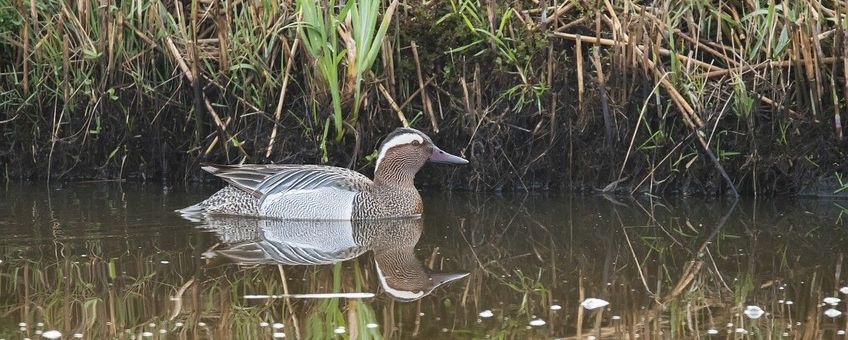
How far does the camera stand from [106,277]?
6.45 m

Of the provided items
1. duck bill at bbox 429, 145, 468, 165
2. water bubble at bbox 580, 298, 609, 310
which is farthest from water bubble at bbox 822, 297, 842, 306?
duck bill at bbox 429, 145, 468, 165

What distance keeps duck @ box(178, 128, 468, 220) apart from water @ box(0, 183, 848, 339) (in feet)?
0.59

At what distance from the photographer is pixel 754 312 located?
5664 mm

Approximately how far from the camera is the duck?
862cm

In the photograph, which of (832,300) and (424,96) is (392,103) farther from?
(832,300)

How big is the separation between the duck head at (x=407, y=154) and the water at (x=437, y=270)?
34 cm

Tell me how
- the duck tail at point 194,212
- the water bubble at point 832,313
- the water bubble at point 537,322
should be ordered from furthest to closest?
the duck tail at point 194,212
the water bubble at point 832,313
the water bubble at point 537,322

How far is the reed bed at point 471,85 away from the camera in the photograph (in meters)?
8.97

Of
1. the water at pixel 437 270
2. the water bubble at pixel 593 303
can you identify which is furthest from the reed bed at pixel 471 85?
the water bubble at pixel 593 303

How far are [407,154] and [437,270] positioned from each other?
86.8 inches

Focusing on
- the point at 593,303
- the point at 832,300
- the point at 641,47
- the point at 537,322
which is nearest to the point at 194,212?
the point at 641,47

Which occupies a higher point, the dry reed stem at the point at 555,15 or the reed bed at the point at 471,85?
the dry reed stem at the point at 555,15

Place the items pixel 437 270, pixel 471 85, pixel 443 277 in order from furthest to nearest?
pixel 471 85
pixel 437 270
pixel 443 277

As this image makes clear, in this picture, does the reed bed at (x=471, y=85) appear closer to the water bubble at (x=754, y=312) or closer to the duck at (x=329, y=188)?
the duck at (x=329, y=188)
